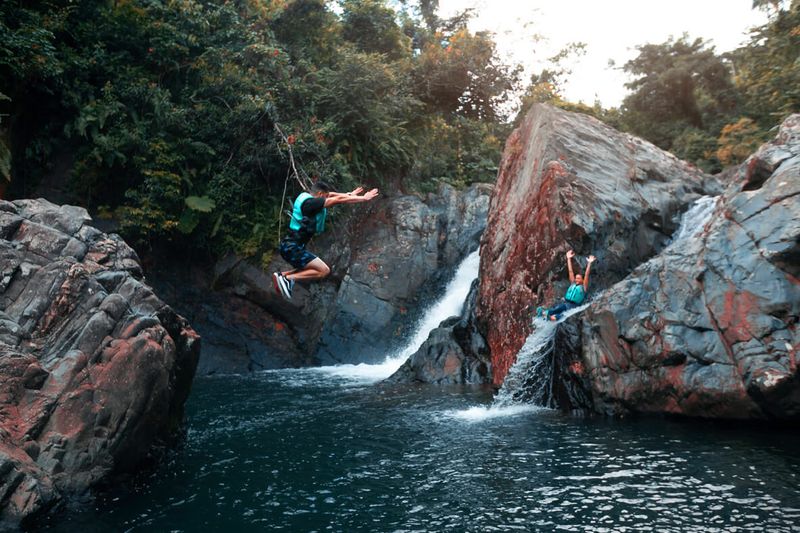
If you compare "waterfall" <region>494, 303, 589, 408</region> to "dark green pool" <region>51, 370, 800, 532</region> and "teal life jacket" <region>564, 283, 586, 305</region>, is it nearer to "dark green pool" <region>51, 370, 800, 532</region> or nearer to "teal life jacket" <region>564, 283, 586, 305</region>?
"teal life jacket" <region>564, 283, 586, 305</region>

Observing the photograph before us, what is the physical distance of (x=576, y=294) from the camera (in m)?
14.2

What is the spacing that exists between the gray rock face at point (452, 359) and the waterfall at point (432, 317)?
2.30 metres

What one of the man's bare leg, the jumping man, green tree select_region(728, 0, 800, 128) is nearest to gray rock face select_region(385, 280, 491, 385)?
the man's bare leg

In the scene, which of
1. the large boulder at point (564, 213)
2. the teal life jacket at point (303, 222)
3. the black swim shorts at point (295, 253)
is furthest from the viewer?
the large boulder at point (564, 213)

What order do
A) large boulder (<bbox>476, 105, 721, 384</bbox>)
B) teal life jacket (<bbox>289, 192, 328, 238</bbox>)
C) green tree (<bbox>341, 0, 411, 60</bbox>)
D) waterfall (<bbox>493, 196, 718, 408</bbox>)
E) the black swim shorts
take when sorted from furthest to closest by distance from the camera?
green tree (<bbox>341, 0, 411, 60</bbox>), large boulder (<bbox>476, 105, 721, 384</bbox>), waterfall (<bbox>493, 196, 718, 408</bbox>), the black swim shorts, teal life jacket (<bbox>289, 192, 328, 238</bbox>)

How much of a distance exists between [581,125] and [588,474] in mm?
12445

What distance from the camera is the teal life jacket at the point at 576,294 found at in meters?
14.2

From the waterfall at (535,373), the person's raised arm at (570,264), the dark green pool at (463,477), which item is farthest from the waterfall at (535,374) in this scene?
the dark green pool at (463,477)

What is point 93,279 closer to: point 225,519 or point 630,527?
point 225,519

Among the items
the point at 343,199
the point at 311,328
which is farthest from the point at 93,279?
the point at 311,328

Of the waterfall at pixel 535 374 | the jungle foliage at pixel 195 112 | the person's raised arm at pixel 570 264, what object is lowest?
the waterfall at pixel 535 374

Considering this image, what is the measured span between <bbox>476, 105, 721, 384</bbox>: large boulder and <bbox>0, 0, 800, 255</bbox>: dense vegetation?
228 inches

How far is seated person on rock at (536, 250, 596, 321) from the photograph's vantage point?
561 inches

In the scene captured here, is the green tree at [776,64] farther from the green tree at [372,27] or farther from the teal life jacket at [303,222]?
the teal life jacket at [303,222]
